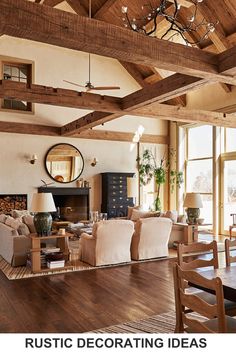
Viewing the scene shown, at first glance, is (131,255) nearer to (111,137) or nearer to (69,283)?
(69,283)

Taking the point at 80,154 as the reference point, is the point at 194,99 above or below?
above

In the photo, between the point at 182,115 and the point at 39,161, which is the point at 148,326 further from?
the point at 39,161

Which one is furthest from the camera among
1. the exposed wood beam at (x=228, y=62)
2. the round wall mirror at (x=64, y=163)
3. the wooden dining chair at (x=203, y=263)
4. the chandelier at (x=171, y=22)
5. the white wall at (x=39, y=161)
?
the round wall mirror at (x=64, y=163)

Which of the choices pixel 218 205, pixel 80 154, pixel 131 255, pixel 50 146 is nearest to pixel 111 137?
pixel 80 154

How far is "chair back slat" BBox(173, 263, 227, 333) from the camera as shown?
1.86m

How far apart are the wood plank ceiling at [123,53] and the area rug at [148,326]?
114 inches

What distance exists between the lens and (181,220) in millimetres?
7863

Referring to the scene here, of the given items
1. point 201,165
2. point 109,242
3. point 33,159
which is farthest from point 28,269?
point 201,165

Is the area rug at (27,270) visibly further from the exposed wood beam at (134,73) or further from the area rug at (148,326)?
the exposed wood beam at (134,73)

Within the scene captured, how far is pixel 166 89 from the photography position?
5223mm

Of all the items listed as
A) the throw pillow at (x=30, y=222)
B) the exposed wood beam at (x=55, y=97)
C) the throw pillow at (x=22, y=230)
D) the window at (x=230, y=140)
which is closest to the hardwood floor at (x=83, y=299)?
the throw pillow at (x=22, y=230)

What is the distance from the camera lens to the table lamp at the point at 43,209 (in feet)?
17.5
